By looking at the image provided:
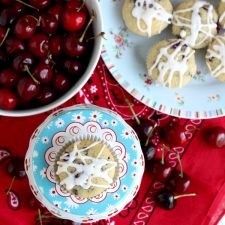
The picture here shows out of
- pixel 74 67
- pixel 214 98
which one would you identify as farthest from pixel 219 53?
pixel 74 67

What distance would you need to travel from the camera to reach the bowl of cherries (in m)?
0.93

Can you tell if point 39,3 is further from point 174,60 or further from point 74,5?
point 174,60

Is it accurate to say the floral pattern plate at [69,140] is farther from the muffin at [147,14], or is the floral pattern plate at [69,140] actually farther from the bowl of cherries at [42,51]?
the muffin at [147,14]

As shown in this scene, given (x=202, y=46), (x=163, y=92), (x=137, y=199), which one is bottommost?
(x=137, y=199)

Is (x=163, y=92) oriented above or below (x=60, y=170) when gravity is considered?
above

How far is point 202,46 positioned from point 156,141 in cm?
24

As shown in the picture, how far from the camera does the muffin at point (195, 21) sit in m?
1.06

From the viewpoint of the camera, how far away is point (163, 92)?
3.62 ft

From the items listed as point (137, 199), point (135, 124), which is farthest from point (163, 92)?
point (137, 199)

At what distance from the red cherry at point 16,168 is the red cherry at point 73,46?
0.28 meters

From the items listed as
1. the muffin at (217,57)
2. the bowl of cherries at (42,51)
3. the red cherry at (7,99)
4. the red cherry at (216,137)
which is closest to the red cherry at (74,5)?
the bowl of cherries at (42,51)

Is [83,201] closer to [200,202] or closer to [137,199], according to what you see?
[137,199]

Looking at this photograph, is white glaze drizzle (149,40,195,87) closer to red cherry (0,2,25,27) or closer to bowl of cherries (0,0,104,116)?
bowl of cherries (0,0,104,116)

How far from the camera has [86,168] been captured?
2.97 feet
